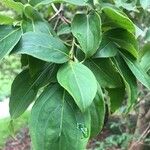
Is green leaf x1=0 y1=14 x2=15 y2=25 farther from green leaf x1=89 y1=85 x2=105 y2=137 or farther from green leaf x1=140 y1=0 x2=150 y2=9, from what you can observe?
green leaf x1=140 y1=0 x2=150 y2=9

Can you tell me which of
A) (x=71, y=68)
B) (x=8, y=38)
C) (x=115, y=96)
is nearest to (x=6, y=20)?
(x=8, y=38)

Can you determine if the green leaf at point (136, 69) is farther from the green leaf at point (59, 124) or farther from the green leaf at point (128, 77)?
the green leaf at point (59, 124)

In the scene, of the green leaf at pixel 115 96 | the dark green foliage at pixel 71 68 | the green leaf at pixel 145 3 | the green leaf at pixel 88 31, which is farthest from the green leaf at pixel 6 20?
the green leaf at pixel 145 3

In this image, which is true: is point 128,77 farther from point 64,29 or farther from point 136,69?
point 64,29

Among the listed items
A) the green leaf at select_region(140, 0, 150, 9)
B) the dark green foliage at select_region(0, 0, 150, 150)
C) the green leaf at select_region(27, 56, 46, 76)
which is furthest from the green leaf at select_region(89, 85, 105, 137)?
the green leaf at select_region(140, 0, 150, 9)

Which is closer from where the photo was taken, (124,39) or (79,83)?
(79,83)

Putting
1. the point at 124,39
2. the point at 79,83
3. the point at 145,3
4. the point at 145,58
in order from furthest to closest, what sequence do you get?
the point at 145,3 < the point at 145,58 < the point at 124,39 < the point at 79,83
